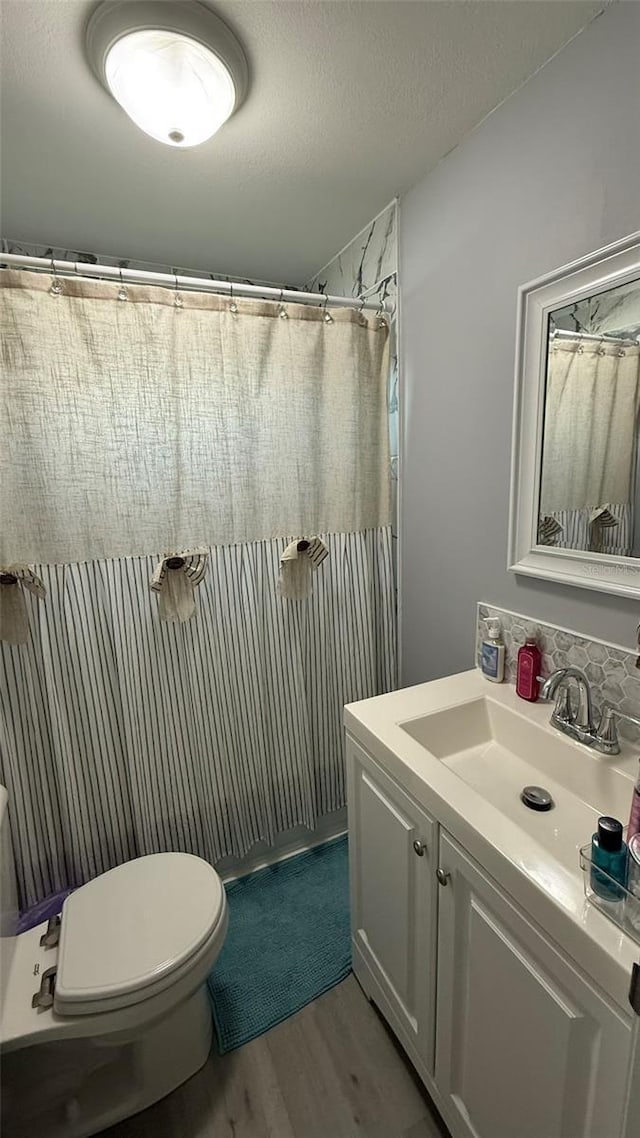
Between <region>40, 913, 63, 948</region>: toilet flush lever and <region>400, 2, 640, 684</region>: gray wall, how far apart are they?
51.5 inches

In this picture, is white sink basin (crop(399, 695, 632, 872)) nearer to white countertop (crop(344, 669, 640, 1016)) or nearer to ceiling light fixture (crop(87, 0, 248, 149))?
white countertop (crop(344, 669, 640, 1016))

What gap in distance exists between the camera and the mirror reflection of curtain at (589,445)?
1.01 metres

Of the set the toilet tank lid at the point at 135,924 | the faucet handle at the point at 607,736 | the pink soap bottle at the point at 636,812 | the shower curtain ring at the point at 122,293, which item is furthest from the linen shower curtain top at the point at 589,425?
the toilet tank lid at the point at 135,924

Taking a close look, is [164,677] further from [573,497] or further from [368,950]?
[573,497]

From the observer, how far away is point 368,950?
4.17 ft

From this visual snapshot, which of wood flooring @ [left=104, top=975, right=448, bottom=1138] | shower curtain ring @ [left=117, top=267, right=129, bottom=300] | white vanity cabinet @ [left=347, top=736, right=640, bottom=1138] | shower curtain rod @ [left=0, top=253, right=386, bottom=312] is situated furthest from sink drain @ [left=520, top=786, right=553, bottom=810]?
shower curtain ring @ [left=117, top=267, right=129, bottom=300]

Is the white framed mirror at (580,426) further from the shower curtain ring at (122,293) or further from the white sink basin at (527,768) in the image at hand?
the shower curtain ring at (122,293)

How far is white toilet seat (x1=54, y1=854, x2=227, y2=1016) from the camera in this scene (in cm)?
99

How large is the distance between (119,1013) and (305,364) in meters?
1.75

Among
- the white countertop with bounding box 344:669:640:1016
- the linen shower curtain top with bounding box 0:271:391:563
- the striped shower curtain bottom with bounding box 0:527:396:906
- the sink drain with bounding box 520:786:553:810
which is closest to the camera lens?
the white countertop with bounding box 344:669:640:1016

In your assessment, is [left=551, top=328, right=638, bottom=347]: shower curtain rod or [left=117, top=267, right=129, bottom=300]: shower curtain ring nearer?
[left=551, top=328, right=638, bottom=347]: shower curtain rod

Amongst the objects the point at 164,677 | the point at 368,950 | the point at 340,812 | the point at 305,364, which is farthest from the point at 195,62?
the point at 340,812

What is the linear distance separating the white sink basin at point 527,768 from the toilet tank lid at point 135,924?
70 centimetres

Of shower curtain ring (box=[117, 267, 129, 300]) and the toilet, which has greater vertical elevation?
shower curtain ring (box=[117, 267, 129, 300])
